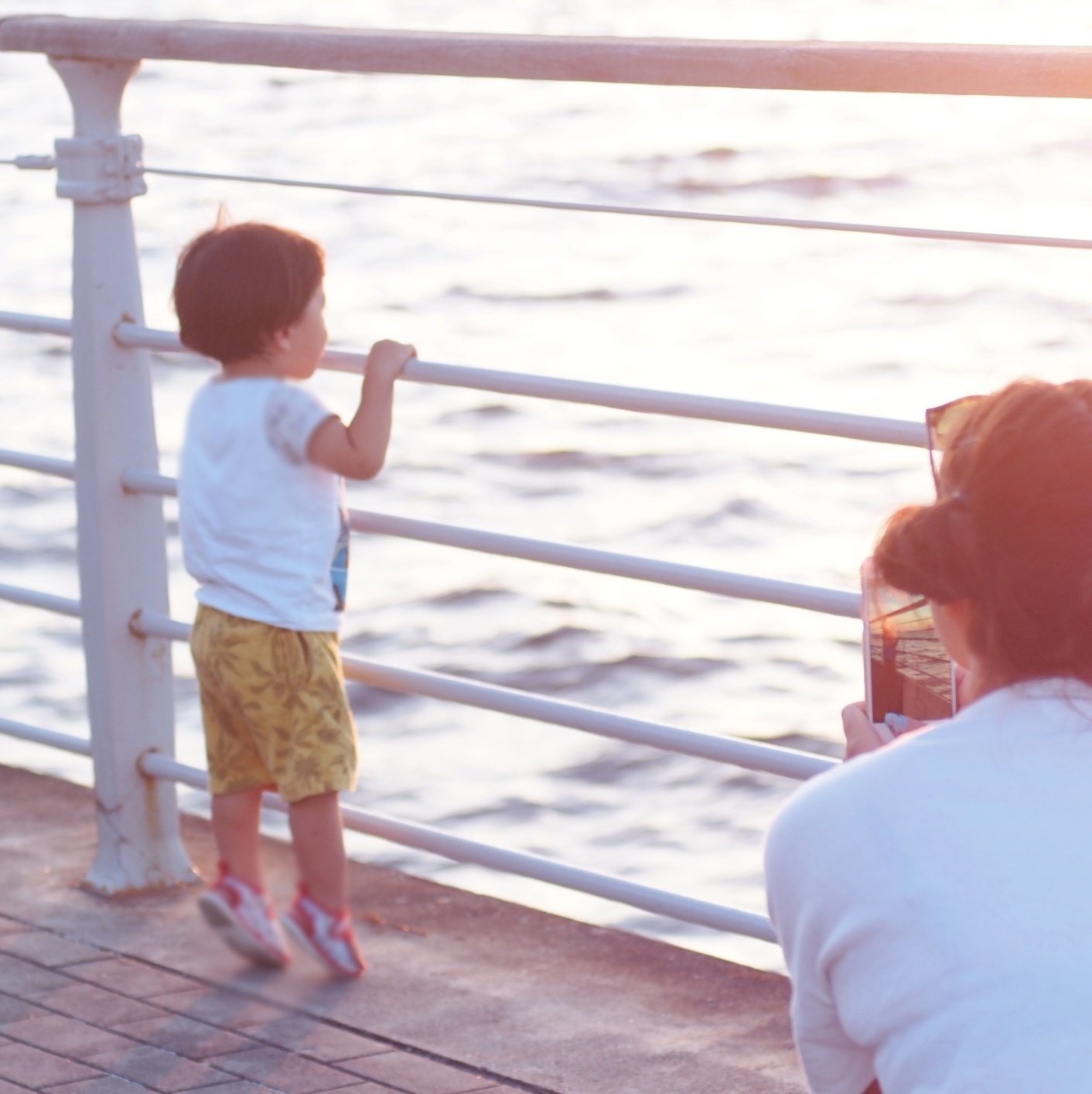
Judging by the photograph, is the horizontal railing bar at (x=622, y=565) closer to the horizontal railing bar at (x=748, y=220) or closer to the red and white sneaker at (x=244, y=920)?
the horizontal railing bar at (x=748, y=220)

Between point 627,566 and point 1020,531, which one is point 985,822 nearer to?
point 1020,531

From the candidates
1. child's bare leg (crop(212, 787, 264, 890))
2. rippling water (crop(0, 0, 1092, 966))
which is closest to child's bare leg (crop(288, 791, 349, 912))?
child's bare leg (crop(212, 787, 264, 890))

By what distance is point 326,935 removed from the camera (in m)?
3.02

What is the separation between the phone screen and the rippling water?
0.23 m

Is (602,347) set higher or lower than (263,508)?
lower

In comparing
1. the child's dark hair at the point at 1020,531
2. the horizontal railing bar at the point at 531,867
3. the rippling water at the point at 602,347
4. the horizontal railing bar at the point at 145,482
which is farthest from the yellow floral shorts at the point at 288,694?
the child's dark hair at the point at 1020,531

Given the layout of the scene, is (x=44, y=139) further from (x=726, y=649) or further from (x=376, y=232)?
(x=726, y=649)

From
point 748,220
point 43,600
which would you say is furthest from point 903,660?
point 43,600

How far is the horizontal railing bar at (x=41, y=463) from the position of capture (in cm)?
341

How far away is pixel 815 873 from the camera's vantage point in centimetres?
145

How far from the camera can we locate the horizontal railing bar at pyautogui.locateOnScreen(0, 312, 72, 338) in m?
3.36

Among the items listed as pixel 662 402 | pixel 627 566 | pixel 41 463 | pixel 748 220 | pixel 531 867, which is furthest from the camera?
pixel 41 463

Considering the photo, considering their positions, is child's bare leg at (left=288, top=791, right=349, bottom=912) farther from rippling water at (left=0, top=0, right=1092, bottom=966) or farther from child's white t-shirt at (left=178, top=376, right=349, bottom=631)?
rippling water at (left=0, top=0, right=1092, bottom=966)

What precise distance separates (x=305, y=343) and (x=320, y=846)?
29.4 inches
